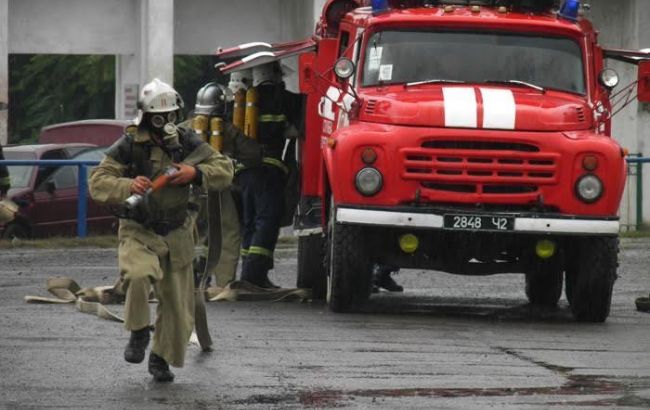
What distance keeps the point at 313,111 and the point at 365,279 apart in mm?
2099

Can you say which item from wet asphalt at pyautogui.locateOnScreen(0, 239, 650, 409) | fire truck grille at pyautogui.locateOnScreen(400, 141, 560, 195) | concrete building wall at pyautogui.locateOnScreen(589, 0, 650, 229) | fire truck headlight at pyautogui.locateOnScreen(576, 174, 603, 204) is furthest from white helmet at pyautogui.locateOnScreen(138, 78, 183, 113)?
concrete building wall at pyautogui.locateOnScreen(589, 0, 650, 229)

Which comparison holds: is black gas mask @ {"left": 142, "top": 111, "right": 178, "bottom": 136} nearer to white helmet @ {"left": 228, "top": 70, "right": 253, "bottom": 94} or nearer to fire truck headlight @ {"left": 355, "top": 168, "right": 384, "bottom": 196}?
fire truck headlight @ {"left": 355, "top": 168, "right": 384, "bottom": 196}

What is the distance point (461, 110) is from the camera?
14148 mm

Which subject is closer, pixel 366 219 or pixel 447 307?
pixel 366 219

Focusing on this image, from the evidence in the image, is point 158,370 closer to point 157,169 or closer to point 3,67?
point 157,169

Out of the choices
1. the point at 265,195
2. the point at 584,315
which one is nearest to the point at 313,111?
the point at 265,195

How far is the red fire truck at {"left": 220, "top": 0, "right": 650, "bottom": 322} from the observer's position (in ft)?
46.2

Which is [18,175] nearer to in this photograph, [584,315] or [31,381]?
[584,315]

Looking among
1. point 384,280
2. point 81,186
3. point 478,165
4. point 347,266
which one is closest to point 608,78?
point 478,165

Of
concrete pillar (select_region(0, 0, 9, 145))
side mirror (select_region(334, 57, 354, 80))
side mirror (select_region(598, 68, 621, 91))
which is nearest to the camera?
side mirror (select_region(334, 57, 354, 80))

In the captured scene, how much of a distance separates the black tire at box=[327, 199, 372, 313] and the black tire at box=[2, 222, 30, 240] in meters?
11.1

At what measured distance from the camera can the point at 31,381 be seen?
34.2ft

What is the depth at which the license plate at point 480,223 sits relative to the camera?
1395 centimetres

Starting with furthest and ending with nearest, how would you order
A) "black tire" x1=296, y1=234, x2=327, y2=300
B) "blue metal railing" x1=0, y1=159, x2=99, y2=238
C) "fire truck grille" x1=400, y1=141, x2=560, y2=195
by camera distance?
"blue metal railing" x1=0, y1=159, x2=99, y2=238 → "black tire" x1=296, y1=234, x2=327, y2=300 → "fire truck grille" x1=400, y1=141, x2=560, y2=195
